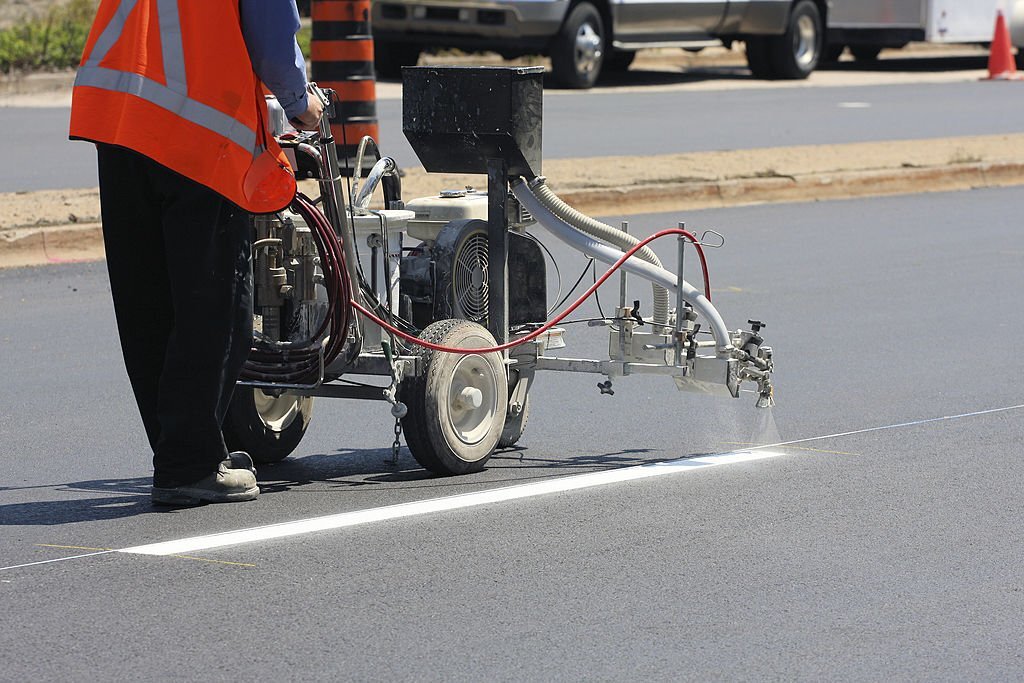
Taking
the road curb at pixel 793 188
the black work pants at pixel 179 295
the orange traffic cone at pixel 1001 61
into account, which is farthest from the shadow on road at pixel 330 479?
the orange traffic cone at pixel 1001 61

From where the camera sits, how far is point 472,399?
5.73 meters

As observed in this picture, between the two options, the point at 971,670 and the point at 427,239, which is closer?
the point at 971,670

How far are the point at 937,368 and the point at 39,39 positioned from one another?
15.1 metres

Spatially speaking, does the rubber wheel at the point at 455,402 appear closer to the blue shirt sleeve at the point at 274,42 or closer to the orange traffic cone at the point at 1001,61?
the blue shirt sleeve at the point at 274,42

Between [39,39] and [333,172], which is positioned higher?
[39,39]

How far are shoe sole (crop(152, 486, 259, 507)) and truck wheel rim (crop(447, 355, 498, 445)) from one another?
2.57 feet

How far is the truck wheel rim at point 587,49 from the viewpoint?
21.0 m

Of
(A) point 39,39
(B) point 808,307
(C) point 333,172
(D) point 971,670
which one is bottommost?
(D) point 971,670

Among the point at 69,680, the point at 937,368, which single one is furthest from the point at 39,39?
the point at 69,680

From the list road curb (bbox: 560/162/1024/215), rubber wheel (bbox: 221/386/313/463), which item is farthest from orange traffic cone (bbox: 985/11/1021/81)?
rubber wheel (bbox: 221/386/313/463)

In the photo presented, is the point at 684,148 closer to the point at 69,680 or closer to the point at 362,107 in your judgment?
the point at 362,107

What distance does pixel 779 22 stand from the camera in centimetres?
2347

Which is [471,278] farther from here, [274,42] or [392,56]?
[392,56]

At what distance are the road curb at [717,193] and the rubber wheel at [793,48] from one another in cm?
929
